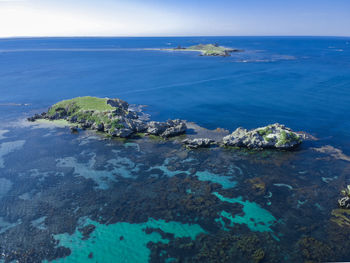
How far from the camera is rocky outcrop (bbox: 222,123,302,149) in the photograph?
157ft

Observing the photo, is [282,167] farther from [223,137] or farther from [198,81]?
[198,81]

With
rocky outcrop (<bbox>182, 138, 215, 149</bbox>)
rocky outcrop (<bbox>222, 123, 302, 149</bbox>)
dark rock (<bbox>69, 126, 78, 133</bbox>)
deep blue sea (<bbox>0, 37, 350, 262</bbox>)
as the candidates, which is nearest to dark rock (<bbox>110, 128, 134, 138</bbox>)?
deep blue sea (<bbox>0, 37, 350, 262</bbox>)

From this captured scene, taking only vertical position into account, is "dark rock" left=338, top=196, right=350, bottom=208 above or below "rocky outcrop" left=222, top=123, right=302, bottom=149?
below

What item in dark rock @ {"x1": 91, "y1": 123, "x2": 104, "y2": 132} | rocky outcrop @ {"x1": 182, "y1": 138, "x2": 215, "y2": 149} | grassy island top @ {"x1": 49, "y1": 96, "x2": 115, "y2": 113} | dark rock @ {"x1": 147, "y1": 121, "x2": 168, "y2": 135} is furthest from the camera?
grassy island top @ {"x1": 49, "y1": 96, "x2": 115, "y2": 113}

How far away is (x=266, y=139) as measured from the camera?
48406 millimetres

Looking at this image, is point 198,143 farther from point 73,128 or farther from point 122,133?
point 73,128

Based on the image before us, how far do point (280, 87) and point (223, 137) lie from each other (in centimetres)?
5768

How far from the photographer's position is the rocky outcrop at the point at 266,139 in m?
47.7

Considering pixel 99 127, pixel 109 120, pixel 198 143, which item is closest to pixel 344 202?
pixel 198 143

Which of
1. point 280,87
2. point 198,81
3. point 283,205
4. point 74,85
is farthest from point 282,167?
point 74,85

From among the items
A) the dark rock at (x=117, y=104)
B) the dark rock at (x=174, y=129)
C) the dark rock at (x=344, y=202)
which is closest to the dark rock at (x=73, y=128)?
the dark rock at (x=117, y=104)

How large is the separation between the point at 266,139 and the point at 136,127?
1160 inches

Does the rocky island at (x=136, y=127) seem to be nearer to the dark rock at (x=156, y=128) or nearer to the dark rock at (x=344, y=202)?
the dark rock at (x=156, y=128)

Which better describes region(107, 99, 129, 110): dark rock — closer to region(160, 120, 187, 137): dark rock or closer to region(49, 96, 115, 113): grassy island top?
region(49, 96, 115, 113): grassy island top
